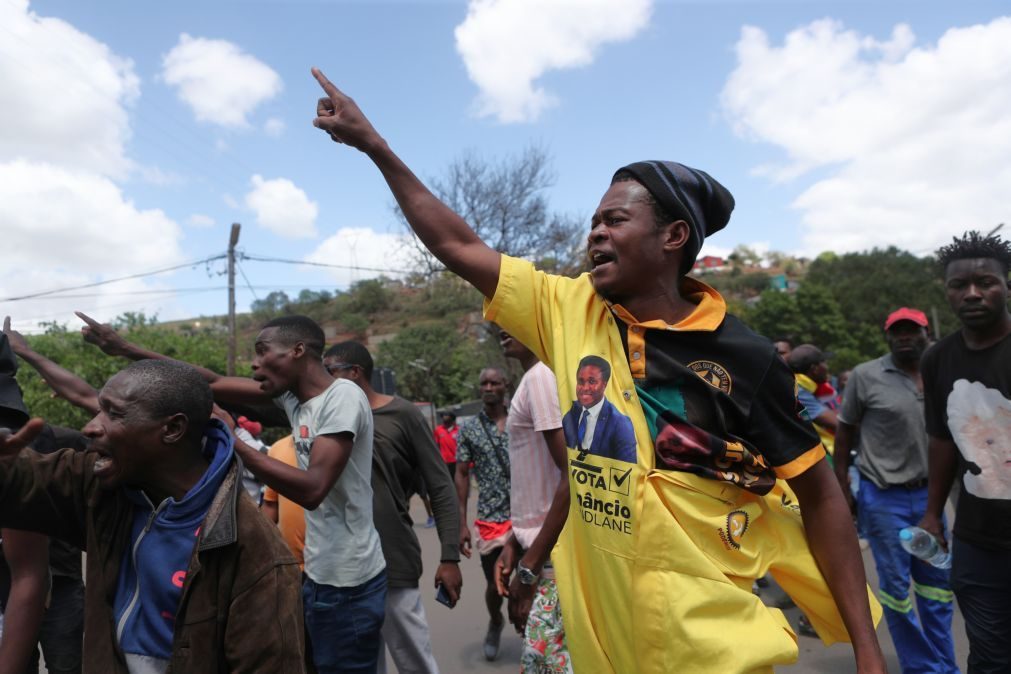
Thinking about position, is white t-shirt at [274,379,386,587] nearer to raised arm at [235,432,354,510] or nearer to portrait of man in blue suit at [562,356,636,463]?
raised arm at [235,432,354,510]

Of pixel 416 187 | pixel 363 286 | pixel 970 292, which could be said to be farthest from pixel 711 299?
pixel 363 286

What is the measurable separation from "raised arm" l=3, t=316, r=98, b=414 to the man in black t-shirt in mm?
3179

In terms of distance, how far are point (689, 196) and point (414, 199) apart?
68cm

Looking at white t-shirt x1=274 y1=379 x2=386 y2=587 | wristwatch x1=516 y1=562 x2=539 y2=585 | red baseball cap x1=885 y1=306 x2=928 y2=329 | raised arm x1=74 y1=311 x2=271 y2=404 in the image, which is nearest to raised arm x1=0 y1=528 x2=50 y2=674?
raised arm x1=74 y1=311 x2=271 y2=404

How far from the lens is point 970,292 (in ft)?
9.64

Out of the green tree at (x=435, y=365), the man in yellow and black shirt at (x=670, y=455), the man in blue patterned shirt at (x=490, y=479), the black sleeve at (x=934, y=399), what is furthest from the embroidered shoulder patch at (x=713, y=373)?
the green tree at (x=435, y=365)

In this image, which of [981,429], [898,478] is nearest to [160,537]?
[981,429]

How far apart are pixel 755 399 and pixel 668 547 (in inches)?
15.8

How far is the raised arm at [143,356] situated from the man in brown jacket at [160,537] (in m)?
0.90

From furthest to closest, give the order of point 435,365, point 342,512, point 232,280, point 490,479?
1. point 435,365
2. point 232,280
3. point 490,479
4. point 342,512

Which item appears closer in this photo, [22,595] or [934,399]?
[22,595]

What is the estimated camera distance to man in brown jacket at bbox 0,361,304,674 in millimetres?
1811

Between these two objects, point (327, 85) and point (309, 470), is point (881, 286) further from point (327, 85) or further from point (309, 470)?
point (327, 85)

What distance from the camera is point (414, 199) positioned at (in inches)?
70.7
